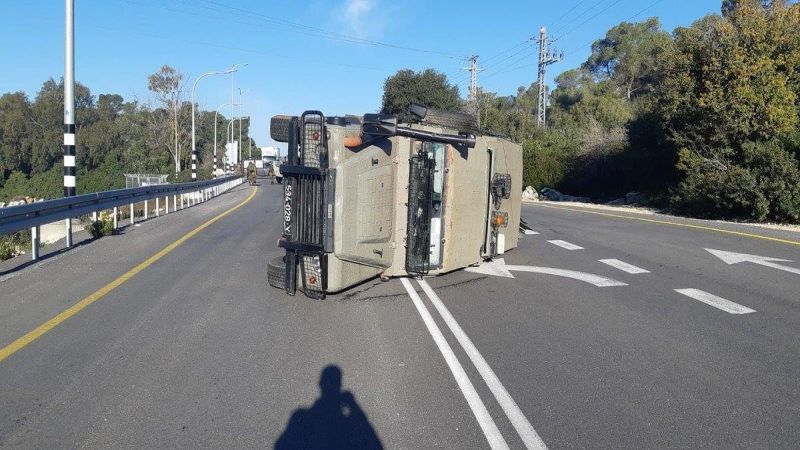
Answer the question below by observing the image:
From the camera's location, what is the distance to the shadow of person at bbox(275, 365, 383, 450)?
15.7 feet

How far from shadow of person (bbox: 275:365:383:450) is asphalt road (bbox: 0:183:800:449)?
20 millimetres

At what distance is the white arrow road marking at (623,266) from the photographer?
1198 centimetres

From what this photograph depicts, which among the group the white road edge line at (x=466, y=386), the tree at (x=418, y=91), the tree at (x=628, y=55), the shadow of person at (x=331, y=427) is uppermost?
the tree at (x=628, y=55)

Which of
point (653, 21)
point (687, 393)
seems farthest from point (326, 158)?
point (653, 21)

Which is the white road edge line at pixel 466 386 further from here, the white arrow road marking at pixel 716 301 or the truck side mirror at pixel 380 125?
the white arrow road marking at pixel 716 301

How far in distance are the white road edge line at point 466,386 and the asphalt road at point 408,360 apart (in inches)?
A: 0.7

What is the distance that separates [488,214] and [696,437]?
708 centimetres

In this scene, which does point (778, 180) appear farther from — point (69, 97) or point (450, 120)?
point (69, 97)

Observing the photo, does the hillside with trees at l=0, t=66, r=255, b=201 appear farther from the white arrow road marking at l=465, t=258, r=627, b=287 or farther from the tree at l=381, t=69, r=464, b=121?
the white arrow road marking at l=465, t=258, r=627, b=287

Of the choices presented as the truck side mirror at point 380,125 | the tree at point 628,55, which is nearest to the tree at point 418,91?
the tree at point 628,55

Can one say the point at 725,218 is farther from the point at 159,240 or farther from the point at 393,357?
the point at 393,357

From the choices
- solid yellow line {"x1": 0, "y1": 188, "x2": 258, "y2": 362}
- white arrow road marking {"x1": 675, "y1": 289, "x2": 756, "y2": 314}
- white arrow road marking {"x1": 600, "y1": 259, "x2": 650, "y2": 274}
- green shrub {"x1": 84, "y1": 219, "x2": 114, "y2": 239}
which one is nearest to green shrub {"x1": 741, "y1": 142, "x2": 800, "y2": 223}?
white arrow road marking {"x1": 600, "y1": 259, "x2": 650, "y2": 274}

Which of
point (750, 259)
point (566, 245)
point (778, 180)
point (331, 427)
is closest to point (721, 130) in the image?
point (778, 180)

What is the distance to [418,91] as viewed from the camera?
2299 inches
